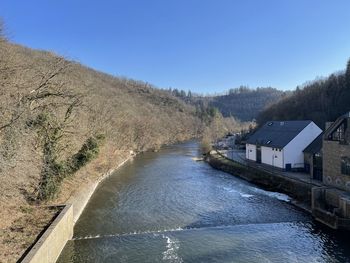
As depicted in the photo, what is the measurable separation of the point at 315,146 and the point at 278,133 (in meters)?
6.97

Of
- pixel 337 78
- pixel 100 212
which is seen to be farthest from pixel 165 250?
pixel 337 78

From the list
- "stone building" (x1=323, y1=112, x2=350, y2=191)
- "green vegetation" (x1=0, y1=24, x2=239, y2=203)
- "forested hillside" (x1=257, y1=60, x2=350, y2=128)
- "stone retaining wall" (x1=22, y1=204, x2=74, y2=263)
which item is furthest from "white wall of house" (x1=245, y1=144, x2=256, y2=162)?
"stone retaining wall" (x1=22, y1=204, x2=74, y2=263)

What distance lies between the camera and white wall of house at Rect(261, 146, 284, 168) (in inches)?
1399

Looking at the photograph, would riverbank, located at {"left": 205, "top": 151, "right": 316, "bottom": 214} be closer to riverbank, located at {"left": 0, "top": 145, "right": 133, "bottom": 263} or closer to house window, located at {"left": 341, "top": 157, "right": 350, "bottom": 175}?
house window, located at {"left": 341, "top": 157, "right": 350, "bottom": 175}

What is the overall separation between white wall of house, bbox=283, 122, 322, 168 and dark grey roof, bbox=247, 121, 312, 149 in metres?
0.37

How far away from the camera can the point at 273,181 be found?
32.7 m

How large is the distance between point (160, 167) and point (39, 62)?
25278 mm

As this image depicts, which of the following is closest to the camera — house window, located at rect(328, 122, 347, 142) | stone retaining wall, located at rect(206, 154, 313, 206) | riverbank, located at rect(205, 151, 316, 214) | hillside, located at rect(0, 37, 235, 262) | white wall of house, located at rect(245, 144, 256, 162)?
hillside, located at rect(0, 37, 235, 262)

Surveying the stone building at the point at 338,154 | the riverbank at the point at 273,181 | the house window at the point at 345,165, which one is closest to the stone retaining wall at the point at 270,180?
the riverbank at the point at 273,181

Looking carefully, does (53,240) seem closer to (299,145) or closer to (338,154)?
(338,154)

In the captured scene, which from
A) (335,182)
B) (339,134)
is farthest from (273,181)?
(339,134)

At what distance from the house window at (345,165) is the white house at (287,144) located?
10.1 m

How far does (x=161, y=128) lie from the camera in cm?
9594

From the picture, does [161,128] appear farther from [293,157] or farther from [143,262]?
[143,262]
